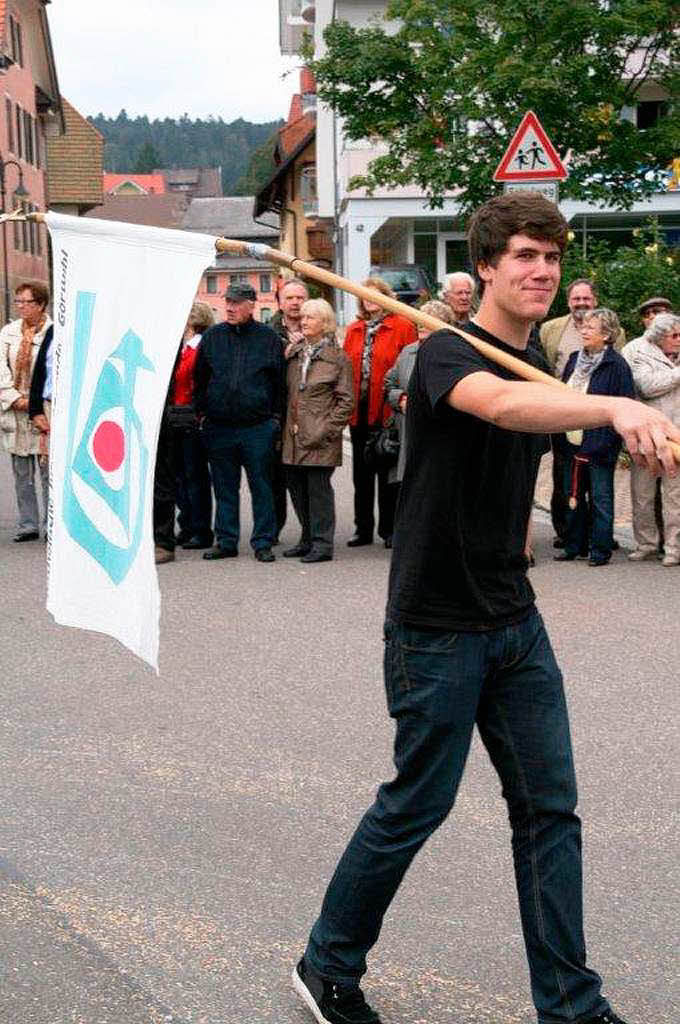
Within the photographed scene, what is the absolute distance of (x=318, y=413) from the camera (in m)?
12.2

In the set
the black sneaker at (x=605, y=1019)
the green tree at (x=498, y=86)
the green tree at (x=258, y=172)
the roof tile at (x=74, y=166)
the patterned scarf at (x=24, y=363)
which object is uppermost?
the green tree at (x=258, y=172)

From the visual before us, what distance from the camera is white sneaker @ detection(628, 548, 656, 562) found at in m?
12.0

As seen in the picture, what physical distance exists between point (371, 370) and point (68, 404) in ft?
27.4

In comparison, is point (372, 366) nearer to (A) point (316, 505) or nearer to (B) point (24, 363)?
(A) point (316, 505)

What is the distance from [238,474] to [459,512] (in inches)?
351

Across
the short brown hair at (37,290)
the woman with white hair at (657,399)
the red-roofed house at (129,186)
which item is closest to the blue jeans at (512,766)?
the woman with white hair at (657,399)

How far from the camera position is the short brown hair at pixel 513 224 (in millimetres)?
3598

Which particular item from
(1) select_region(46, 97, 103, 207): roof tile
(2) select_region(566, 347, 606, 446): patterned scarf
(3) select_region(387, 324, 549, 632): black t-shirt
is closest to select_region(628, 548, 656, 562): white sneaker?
(2) select_region(566, 347, 606, 446): patterned scarf

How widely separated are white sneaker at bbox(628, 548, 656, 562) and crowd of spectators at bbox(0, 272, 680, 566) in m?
0.02

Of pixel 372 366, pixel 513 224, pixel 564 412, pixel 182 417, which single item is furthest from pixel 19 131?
pixel 564 412

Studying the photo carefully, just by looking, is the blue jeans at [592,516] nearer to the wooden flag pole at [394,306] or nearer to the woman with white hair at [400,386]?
the woman with white hair at [400,386]

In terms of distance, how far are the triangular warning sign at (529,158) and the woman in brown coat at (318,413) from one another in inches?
92.5

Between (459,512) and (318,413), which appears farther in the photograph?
(318,413)

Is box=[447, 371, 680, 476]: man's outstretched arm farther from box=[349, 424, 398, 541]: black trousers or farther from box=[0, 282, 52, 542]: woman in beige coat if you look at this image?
box=[0, 282, 52, 542]: woman in beige coat
